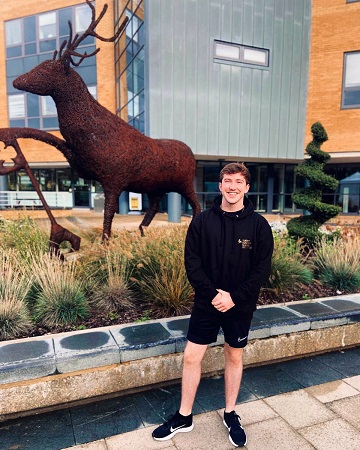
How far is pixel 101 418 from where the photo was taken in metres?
2.64

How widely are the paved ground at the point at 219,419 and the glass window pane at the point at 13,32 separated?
2233 centimetres

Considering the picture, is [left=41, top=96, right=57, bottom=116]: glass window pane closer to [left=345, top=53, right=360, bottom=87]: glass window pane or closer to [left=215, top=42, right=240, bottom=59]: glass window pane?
[left=215, top=42, right=240, bottom=59]: glass window pane

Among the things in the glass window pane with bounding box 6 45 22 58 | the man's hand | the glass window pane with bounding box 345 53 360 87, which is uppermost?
the glass window pane with bounding box 6 45 22 58

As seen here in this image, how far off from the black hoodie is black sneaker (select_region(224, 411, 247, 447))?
765 millimetres

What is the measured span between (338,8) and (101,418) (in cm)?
1850

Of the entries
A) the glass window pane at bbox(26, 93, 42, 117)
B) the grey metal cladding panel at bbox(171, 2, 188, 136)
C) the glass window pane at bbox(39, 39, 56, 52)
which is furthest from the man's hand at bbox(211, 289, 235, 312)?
the glass window pane at bbox(39, 39, 56, 52)

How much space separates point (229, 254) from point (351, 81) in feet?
54.5

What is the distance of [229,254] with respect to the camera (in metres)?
2.33

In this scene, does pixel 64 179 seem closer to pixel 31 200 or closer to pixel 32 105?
pixel 31 200

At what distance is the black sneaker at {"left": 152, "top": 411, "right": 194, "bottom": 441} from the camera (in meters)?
2.38

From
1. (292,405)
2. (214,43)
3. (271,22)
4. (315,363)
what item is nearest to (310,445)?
(292,405)

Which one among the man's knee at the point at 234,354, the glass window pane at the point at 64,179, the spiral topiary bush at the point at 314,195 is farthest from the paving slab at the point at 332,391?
the glass window pane at the point at 64,179

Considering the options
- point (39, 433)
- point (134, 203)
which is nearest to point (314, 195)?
point (39, 433)

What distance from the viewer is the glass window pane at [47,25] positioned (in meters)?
18.9
